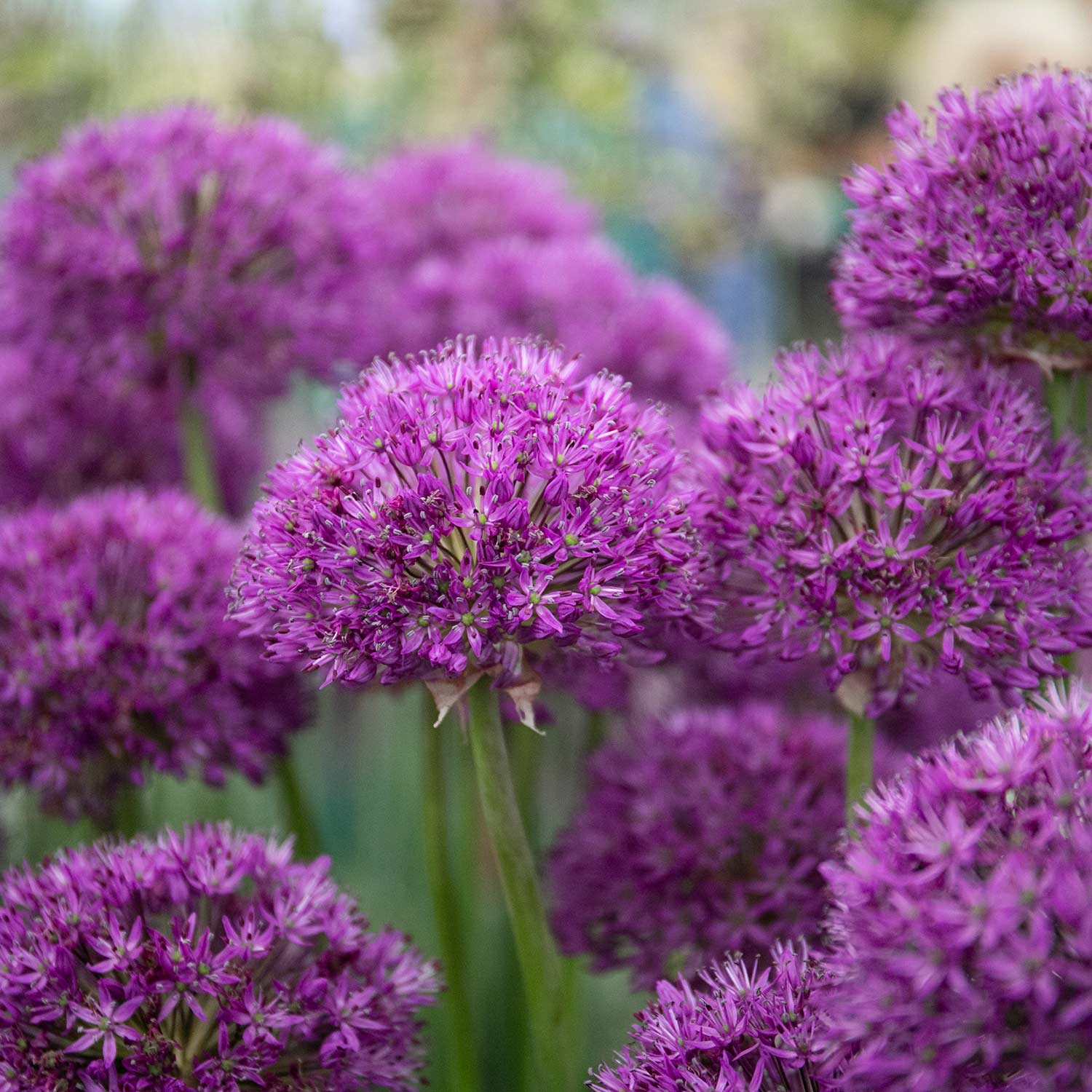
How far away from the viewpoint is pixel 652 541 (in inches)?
31.9

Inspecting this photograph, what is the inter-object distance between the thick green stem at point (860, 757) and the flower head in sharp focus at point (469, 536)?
0.19 metres

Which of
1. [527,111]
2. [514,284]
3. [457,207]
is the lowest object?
[514,284]

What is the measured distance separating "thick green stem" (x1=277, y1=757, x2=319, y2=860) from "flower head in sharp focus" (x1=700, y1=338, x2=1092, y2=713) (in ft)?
1.72

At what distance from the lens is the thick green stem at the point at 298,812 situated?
124 cm

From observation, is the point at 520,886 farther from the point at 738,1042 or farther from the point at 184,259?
the point at 184,259

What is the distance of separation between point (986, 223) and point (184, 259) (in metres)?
0.76

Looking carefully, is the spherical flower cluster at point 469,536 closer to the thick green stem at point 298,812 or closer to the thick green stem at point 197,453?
the thick green stem at point 298,812

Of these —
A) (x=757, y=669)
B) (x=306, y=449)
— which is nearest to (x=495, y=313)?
(x=757, y=669)

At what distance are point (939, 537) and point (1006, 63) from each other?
2.66 m

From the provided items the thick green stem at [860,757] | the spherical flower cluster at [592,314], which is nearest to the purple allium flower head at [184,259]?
the spherical flower cluster at [592,314]

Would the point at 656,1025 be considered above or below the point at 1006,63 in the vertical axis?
below

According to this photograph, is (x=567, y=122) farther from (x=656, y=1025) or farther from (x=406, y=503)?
(x=656, y=1025)

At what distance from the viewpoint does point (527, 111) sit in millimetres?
2225

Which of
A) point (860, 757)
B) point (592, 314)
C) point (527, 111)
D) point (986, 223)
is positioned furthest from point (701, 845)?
point (527, 111)
